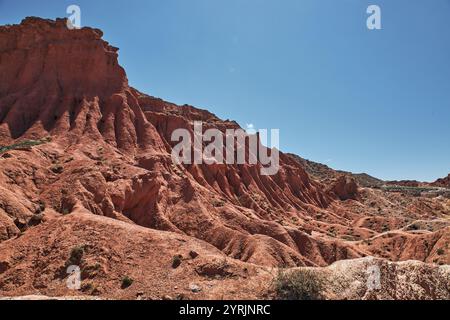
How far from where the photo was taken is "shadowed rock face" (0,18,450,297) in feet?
75.5

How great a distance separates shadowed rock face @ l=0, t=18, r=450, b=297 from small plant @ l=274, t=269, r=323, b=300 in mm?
3327

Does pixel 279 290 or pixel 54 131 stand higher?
pixel 54 131

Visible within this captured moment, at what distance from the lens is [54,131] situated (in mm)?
35281

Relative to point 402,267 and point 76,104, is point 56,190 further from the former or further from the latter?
point 402,267

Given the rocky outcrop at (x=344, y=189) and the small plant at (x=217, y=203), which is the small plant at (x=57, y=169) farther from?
the rocky outcrop at (x=344, y=189)

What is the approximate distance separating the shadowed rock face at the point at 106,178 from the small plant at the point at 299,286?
3327 millimetres

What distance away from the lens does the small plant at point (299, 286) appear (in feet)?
41.0

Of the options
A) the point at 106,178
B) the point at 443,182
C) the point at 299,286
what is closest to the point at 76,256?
the point at 299,286

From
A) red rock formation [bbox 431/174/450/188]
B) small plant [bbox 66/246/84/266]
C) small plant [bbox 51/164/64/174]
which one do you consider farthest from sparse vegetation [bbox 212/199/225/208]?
red rock formation [bbox 431/174/450/188]

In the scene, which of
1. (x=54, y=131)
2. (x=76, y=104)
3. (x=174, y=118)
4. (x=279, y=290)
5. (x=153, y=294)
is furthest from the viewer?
(x=174, y=118)

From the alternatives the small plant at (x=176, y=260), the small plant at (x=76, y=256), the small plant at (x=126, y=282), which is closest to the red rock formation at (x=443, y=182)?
the small plant at (x=176, y=260)
